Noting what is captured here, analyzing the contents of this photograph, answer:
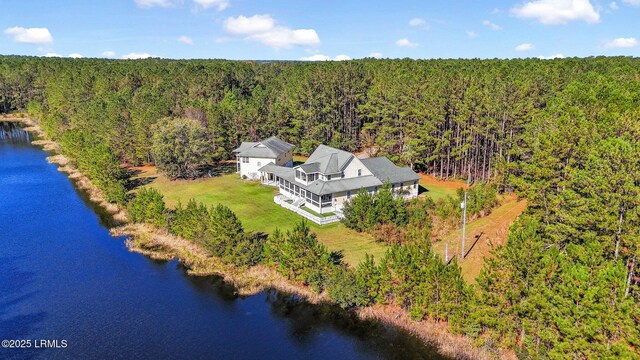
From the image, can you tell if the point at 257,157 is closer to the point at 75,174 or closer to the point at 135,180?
the point at 135,180

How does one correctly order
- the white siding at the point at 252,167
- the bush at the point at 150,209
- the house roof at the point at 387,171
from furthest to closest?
the white siding at the point at 252,167 → the house roof at the point at 387,171 → the bush at the point at 150,209

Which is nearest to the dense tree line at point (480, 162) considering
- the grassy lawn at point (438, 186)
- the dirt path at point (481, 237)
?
the grassy lawn at point (438, 186)

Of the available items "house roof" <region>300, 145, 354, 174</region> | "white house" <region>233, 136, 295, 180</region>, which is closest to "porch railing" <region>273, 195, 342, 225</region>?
"house roof" <region>300, 145, 354, 174</region>

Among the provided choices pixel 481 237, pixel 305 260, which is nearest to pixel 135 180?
pixel 305 260

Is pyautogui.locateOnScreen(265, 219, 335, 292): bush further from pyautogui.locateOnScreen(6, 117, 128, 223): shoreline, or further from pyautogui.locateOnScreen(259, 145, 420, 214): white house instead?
pyautogui.locateOnScreen(6, 117, 128, 223): shoreline

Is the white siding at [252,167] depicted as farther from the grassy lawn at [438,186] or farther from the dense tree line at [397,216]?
the grassy lawn at [438,186]

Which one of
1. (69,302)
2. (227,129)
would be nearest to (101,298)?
(69,302)
